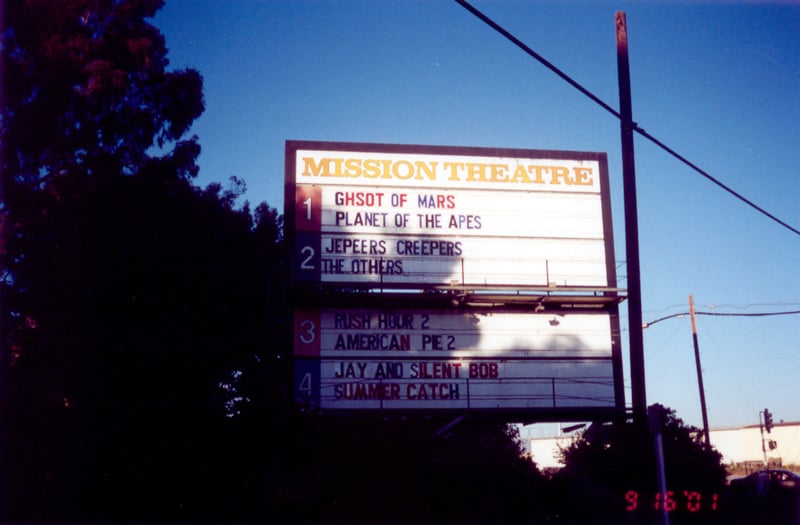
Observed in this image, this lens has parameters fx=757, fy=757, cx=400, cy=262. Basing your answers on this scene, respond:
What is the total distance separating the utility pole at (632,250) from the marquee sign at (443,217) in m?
2.86

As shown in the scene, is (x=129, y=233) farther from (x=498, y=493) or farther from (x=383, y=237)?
(x=498, y=493)

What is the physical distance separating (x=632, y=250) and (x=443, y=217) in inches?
161

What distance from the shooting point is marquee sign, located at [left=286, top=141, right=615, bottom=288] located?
1488 centimetres

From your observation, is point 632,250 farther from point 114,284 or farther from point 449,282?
point 114,284

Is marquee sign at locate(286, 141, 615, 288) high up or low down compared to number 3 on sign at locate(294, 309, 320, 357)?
up

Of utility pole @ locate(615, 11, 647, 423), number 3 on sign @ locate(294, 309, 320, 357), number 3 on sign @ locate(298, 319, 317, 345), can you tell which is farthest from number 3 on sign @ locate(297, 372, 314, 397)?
utility pole @ locate(615, 11, 647, 423)

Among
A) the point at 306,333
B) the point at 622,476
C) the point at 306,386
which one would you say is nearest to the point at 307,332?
the point at 306,333

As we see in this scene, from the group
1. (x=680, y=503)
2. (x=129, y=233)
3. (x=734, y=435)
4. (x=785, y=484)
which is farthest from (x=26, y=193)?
(x=734, y=435)

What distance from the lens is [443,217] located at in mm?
15266

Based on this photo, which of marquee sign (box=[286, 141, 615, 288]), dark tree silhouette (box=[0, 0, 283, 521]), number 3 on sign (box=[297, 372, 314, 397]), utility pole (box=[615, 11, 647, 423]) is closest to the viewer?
utility pole (box=[615, 11, 647, 423])

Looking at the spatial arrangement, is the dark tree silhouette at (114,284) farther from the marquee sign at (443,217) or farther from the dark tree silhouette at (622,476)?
the dark tree silhouette at (622,476)

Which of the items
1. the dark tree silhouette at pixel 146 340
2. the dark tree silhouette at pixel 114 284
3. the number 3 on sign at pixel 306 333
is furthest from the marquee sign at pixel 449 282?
the dark tree silhouette at pixel 114 284

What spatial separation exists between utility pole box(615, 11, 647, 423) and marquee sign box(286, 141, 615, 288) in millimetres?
2859

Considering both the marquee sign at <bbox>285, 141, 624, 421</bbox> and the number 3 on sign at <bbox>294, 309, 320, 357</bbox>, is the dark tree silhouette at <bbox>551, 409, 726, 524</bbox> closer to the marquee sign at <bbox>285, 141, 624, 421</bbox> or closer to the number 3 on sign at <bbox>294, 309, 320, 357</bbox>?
the marquee sign at <bbox>285, 141, 624, 421</bbox>
